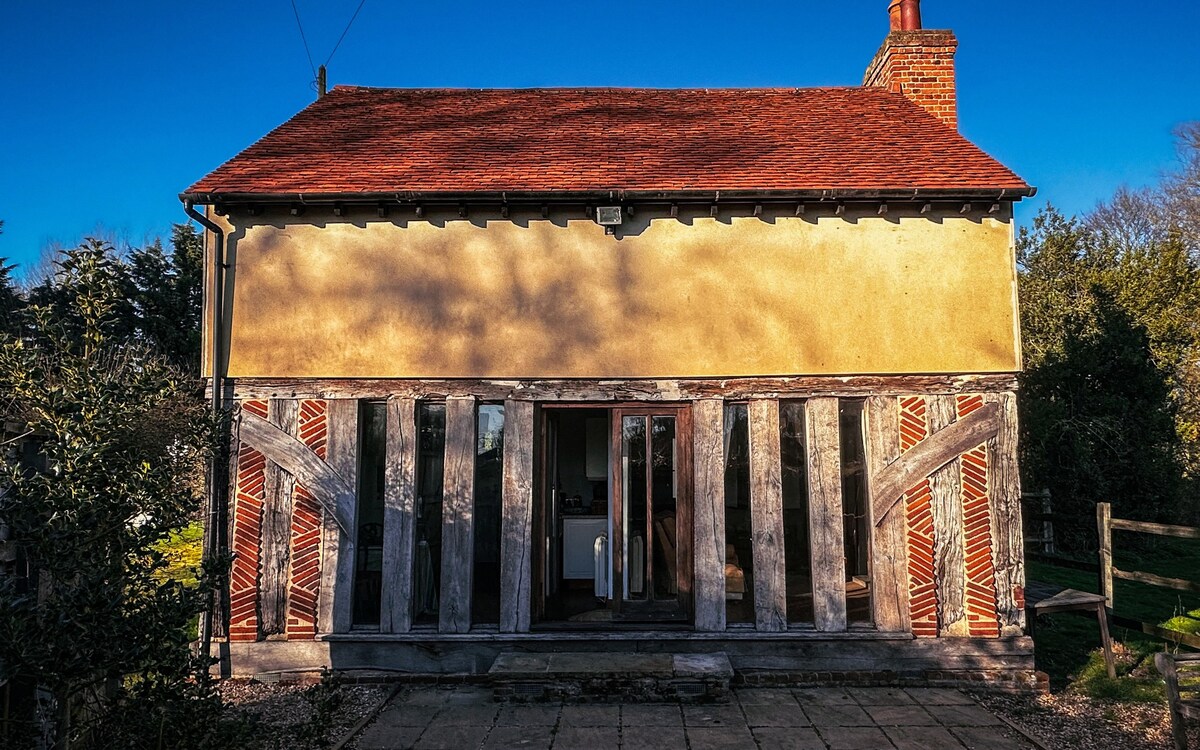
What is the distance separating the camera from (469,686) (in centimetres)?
673

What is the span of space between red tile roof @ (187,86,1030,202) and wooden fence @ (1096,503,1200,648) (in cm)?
334

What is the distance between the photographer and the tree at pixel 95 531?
3.44 meters

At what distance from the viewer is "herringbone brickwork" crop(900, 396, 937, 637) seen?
682 centimetres

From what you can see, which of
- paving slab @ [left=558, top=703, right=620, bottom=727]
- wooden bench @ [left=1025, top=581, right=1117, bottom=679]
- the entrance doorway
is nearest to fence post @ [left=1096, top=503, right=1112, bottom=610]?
wooden bench @ [left=1025, top=581, right=1117, bottom=679]

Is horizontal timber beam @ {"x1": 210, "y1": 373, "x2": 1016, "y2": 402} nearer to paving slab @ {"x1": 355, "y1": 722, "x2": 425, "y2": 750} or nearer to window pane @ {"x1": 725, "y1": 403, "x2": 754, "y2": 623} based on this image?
window pane @ {"x1": 725, "y1": 403, "x2": 754, "y2": 623}

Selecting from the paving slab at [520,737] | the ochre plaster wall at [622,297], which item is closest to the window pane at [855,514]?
the ochre plaster wall at [622,297]

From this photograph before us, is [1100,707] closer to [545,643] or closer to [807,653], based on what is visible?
[807,653]

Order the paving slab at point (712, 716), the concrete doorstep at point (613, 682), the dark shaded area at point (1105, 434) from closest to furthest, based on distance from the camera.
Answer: the paving slab at point (712, 716) → the concrete doorstep at point (613, 682) → the dark shaded area at point (1105, 434)

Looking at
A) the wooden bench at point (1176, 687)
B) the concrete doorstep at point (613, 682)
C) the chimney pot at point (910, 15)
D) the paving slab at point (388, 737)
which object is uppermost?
the chimney pot at point (910, 15)

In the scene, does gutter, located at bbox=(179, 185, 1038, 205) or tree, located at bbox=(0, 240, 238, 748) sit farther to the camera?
gutter, located at bbox=(179, 185, 1038, 205)

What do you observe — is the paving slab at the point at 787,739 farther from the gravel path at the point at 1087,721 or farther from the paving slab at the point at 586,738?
the gravel path at the point at 1087,721

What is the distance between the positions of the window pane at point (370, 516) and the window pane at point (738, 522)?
328 cm

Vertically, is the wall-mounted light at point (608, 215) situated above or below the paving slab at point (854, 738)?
above

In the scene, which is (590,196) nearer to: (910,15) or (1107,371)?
(910,15)
